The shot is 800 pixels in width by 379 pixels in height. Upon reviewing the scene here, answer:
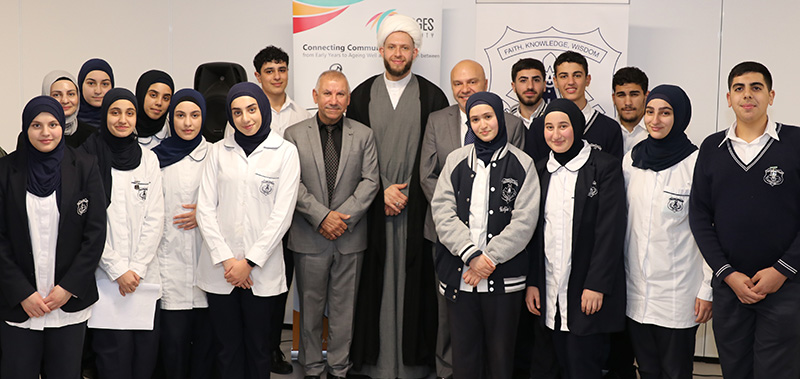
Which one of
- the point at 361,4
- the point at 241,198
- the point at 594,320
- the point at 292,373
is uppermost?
the point at 361,4

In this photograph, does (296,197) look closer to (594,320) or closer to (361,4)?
(594,320)

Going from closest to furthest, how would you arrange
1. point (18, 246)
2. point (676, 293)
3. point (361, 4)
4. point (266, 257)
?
point (18, 246) → point (676, 293) → point (266, 257) → point (361, 4)

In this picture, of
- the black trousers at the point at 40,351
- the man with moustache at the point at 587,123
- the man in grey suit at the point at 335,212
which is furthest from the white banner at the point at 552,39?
the black trousers at the point at 40,351

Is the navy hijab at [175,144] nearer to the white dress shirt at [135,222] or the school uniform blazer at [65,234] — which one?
the white dress shirt at [135,222]

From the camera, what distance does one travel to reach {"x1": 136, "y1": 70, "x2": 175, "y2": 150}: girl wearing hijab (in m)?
3.45

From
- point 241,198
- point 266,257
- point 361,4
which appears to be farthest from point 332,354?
point 361,4

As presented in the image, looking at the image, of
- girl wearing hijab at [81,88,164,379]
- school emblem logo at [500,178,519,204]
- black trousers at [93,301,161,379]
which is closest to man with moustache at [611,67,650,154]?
school emblem logo at [500,178,519,204]

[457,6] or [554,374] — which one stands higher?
[457,6]

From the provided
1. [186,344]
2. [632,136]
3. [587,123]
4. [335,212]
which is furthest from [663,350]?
[186,344]

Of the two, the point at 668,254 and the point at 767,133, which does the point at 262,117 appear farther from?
the point at 767,133

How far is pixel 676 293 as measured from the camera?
2.98m

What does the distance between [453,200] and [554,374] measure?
111 centimetres

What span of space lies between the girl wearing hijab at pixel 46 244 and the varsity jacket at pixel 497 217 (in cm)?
156

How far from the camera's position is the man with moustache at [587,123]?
11.9 ft
